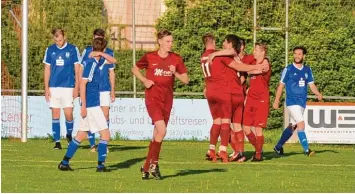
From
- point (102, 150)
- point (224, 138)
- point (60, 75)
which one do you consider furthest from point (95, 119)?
point (60, 75)

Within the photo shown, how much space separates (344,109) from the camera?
26766 millimetres

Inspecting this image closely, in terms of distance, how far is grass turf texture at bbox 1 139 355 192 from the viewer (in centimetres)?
1412

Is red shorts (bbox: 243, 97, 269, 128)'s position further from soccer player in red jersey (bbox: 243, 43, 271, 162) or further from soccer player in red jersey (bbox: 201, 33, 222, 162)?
soccer player in red jersey (bbox: 201, 33, 222, 162)

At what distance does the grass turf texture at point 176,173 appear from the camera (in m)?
14.1

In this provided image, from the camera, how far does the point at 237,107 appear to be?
18984mm

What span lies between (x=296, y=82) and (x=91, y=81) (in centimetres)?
647

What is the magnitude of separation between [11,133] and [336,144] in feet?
25.1

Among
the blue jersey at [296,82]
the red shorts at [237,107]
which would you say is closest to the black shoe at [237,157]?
the red shorts at [237,107]

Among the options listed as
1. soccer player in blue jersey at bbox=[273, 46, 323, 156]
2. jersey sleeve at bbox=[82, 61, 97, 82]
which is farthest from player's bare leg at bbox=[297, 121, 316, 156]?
jersey sleeve at bbox=[82, 61, 97, 82]

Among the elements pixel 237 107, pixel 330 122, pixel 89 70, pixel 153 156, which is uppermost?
pixel 89 70

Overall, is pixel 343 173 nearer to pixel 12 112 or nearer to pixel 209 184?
pixel 209 184

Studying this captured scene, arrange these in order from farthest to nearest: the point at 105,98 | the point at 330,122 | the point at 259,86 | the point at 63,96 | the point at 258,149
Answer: the point at 330,122
the point at 63,96
the point at 259,86
the point at 105,98
the point at 258,149

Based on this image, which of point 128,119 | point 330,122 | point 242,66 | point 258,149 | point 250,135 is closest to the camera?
point 242,66

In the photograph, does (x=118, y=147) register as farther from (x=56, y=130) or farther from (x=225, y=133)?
(x=225, y=133)
